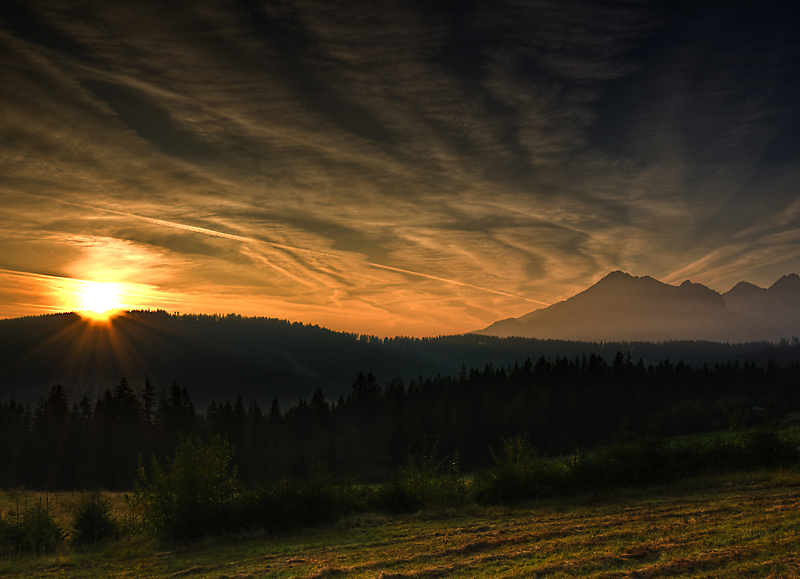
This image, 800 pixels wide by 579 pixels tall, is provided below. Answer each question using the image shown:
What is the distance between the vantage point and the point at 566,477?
25.5m

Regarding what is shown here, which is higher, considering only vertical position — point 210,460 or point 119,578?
point 210,460

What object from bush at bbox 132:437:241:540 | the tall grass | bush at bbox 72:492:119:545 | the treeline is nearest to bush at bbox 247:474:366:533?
bush at bbox 132:437:241:540

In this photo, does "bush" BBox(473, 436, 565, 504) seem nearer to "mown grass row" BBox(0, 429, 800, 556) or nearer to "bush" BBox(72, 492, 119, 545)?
"mown grass row" BBox(0, 429, 800, 556)

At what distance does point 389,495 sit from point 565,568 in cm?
1476

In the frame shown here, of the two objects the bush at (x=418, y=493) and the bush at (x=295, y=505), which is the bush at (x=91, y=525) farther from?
the bush at (x=418, y=493)

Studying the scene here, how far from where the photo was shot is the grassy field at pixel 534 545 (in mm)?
11919

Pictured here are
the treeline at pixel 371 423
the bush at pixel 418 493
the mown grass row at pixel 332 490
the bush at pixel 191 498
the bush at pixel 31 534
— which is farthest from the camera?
the treeline at pixel 371 423

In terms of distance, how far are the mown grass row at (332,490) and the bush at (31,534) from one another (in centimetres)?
4

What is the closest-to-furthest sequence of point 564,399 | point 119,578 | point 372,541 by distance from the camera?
point 119,578, point 372,541, point 564,399

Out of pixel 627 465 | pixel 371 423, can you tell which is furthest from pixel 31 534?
pixel 371 423

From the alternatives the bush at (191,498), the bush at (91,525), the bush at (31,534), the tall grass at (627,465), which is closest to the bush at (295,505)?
the bush at (191,498)

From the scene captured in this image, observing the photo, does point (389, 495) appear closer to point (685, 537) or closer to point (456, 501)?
point (456, 501)

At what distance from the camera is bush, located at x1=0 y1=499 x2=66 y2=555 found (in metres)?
20.0

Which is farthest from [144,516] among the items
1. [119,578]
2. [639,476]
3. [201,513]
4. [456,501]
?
[639,476]
